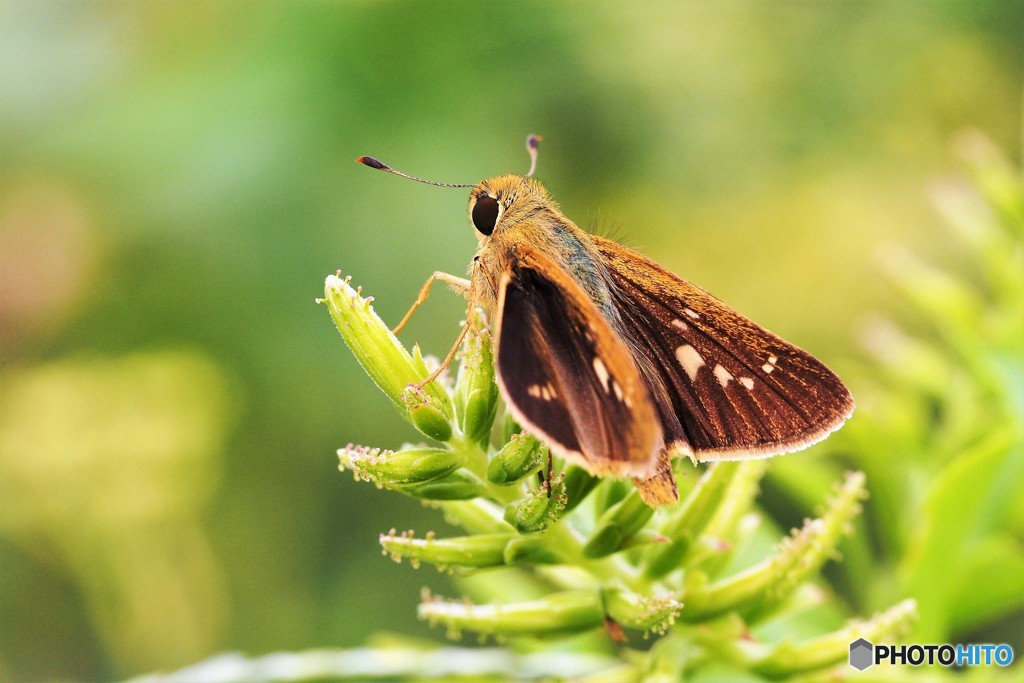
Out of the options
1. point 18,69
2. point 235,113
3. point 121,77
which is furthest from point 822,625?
point 18,69


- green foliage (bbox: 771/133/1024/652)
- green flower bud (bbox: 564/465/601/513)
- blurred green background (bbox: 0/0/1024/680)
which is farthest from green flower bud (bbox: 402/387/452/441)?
blurred green background (bbox: 0/0/1024/680)

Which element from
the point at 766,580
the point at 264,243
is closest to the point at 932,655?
the point at 766,580

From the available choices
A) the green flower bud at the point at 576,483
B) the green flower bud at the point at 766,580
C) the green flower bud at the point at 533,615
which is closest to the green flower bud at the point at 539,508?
the green flower bud at the point at 576,483

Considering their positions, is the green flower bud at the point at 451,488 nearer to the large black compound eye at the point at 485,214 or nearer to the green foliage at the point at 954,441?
the large black compound eye at the point at 485,214

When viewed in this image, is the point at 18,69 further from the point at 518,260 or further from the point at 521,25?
the point at 518,260

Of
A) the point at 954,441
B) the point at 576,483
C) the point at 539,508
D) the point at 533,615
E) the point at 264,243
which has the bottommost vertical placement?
the point at 533,615

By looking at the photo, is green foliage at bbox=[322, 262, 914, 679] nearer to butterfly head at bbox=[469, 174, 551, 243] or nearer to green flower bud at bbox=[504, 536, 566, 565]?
green flower bud at bbox=[504, 536, 566, 565]

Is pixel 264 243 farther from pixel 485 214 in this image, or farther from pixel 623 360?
pixel 623 360
